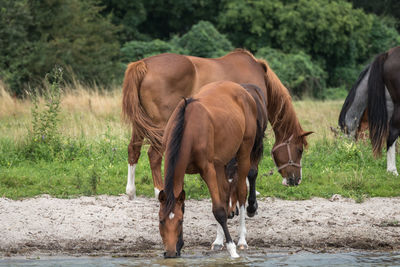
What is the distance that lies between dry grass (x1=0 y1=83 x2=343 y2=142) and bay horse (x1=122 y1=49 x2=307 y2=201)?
305 cm

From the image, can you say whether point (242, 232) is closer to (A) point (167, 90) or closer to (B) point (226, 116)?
(B) point (226, 116)

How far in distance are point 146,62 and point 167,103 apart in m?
0.64

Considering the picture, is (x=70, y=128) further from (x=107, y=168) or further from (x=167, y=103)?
(x=167, y=103)

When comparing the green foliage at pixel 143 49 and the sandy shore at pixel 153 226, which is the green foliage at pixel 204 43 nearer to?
the green foliage at pixel 143 49

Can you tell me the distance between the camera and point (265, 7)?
85.4 feet

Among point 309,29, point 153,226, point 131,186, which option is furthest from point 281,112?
point 309,29

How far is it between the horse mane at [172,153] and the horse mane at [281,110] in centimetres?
283

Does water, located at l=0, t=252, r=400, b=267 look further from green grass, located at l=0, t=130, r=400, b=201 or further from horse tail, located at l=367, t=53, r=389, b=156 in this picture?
horse tail, located at l=367, t=53, r=389, b=156

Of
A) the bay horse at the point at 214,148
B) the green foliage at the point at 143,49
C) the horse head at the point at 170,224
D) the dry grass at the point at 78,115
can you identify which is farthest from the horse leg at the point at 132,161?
the green foliage at the point at 143,49

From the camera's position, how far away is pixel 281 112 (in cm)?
855

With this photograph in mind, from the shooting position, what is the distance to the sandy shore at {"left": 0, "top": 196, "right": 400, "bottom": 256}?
688 cm

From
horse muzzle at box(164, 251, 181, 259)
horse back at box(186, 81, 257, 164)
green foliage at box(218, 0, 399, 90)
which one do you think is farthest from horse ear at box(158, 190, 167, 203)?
green foliage at box(218, 0, 399, 90)

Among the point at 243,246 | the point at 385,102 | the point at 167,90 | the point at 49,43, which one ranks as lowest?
the point at 243,246

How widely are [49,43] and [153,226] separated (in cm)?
1351
